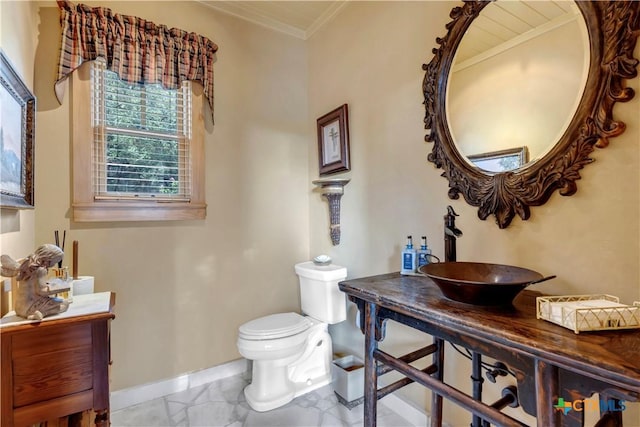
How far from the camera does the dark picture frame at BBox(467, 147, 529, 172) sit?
1.26 metres

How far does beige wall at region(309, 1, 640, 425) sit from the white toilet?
0.75 ft

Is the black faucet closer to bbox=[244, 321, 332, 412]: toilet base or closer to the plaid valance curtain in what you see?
bbox=[244, 321, 332, 412]: toilet base

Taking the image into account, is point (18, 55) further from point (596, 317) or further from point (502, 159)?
point (596, 317)

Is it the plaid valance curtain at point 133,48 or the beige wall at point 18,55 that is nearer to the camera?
the beige wall at point 18,55

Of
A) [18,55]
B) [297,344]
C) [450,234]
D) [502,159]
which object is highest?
[18,55]

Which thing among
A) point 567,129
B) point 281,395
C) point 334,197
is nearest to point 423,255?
point 567,129

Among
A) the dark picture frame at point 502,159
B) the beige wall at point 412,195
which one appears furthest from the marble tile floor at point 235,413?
the dark picture frame at point 502,159

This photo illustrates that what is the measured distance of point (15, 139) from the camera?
Answer: 1317 millimetres

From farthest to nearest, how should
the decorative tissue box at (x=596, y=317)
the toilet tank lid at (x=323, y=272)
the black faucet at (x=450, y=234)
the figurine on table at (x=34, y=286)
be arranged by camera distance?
the toilet tank lid at (x=323, y=272)
the black faucet at (x=450, y=234)
the figurine on table at (x=34, y=286)
the decorative tissue box at (x=596, y=317)

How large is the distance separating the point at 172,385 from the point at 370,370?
1.57 meters

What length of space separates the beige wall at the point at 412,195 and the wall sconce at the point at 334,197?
5cm

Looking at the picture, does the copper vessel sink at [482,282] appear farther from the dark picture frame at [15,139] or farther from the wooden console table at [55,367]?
the dark picture frame at [15,139]

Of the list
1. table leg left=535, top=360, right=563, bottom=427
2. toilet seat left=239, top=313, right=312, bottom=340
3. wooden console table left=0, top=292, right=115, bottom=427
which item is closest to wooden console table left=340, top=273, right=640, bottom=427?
table leg left=535, top=360, right=563, bottom=427

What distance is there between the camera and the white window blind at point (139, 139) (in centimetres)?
193
